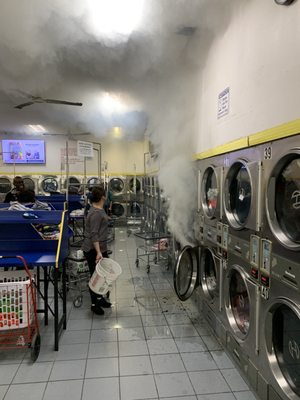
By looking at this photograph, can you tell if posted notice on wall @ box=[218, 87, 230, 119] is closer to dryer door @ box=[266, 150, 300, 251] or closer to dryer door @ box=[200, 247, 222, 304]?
dryer door @ box=[266, 150, 300, 251]

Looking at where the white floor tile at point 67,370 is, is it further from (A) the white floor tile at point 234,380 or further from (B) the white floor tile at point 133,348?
(A) the white floor tile at point 234,380

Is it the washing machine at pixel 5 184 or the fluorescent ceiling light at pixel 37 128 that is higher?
the fluorescent ceiling light at pixel 37 128

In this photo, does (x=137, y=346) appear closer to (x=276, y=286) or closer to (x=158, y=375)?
(x=158, y=375)

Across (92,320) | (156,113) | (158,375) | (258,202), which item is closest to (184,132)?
(156,113)

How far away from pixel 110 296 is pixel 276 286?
2.90 metres

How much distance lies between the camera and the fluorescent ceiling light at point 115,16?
3119 millimetres

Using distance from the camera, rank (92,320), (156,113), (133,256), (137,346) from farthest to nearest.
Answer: (133,256) < (156,113) < (92,320) < (137,346)

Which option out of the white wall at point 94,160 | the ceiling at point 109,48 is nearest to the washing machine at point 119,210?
the white wall at point 94,160

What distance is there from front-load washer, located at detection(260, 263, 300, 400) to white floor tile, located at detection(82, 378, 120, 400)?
1169 millimetres

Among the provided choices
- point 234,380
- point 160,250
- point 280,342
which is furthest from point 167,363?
point 160,250

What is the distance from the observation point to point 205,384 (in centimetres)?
251

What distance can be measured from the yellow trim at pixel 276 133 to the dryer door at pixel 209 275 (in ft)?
4.63

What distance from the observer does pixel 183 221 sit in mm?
4395

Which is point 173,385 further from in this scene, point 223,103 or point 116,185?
point 116,185
